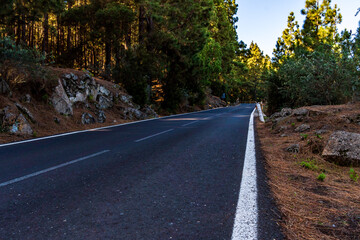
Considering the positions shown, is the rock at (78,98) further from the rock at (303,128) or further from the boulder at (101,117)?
the rock at (303,128)

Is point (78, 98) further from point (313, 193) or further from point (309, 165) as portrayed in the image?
point (313, 193)

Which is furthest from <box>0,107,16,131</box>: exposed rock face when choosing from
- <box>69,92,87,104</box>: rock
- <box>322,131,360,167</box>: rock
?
<box>322,131,360,167</box>: rock

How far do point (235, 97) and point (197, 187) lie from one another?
260ft

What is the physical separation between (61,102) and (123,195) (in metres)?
11.1

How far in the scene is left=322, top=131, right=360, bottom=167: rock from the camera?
495 centimetres

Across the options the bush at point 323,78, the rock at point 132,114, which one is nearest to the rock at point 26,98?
the rock at point 132,114

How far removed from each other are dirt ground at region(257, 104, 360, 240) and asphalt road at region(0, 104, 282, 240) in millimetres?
227

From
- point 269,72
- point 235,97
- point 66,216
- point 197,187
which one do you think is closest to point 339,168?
point 197,187

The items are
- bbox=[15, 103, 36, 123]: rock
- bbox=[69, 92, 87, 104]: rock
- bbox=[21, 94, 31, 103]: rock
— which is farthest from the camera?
bbox=[69, 92, 87, 104]: rock

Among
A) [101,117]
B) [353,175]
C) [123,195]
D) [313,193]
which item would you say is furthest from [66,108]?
[353,175]

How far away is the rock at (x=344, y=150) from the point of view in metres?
4.95

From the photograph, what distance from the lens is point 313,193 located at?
3.57 metres

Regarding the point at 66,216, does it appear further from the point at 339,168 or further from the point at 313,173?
the point at 339,168

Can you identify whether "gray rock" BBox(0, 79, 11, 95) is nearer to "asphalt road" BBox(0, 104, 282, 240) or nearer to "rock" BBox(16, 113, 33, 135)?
"rock" BBox(16, 113, 33, 135)
